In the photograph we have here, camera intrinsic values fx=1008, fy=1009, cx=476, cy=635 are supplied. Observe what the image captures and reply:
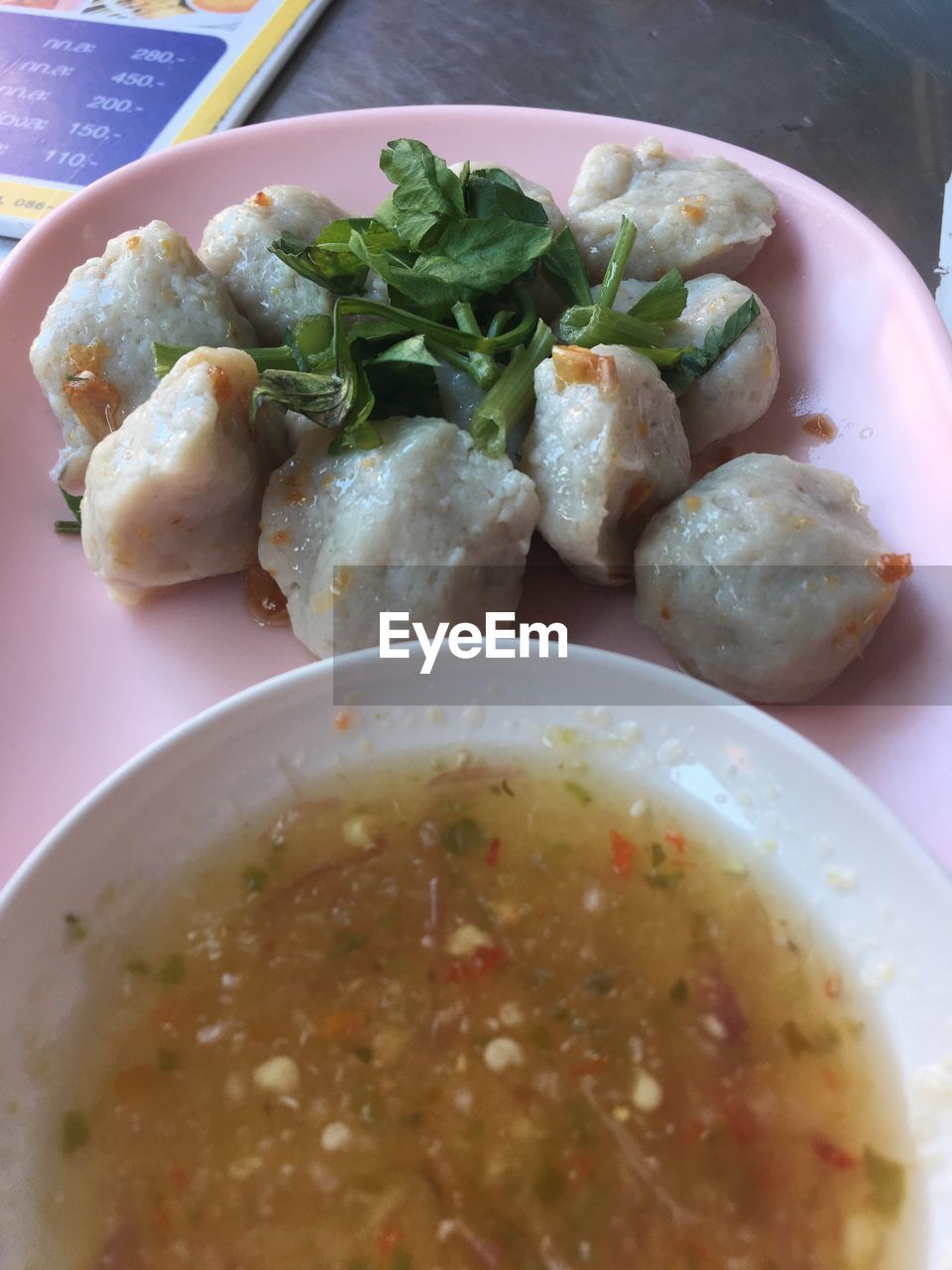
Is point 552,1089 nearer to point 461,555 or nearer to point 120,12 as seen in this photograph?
point 461,555

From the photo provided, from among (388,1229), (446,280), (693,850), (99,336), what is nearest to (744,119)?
(446,280)

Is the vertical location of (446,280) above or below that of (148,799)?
above

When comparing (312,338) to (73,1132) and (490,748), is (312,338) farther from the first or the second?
(73,1132)

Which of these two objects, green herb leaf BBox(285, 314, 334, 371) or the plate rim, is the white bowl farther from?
the plate rim

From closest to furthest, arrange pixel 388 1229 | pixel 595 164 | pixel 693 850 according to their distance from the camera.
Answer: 1. pixel 388 1229
2. pixel 693 850
3. pixel 595 164

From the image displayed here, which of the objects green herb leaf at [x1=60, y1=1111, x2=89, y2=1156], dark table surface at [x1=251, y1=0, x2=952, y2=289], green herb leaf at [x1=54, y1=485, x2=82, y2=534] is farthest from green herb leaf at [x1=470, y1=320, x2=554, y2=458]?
dark table surface at [x1=251, y1=0, x2=952, y2=289]

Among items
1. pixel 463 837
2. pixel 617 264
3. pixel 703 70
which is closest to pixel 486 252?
pixel 617 264

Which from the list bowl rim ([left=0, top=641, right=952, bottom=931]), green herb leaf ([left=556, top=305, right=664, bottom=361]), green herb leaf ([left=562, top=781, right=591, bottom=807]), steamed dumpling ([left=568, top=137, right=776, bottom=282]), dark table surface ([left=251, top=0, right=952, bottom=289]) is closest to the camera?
bowl rim ([left=0, top=641, right=952, bottom=931])
